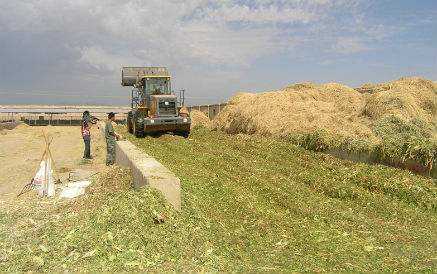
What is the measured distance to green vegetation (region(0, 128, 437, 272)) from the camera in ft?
20.5

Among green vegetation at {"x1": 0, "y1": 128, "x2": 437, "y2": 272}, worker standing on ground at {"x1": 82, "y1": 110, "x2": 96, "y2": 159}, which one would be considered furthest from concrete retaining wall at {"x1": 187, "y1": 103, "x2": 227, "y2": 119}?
green vegetation at {"x1": 0, "y1": 128, "x2": 437, "y2": 272}

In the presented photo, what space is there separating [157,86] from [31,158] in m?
6.81

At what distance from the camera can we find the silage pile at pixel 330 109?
55.3 ft

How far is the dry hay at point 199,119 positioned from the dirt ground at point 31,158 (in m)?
6.16

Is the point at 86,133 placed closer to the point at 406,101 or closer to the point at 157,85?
the point at 157,85

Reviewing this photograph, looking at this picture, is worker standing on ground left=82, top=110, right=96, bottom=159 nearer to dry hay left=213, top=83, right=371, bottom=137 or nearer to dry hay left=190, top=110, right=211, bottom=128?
dry hay left=213, top=83, right=371, bottom=137

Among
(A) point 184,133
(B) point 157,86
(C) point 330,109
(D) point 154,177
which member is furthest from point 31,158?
(C) point 330,109

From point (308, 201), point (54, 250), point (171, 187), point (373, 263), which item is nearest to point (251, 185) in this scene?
point (308, 201)

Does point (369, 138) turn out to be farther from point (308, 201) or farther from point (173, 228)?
point (173, 228)

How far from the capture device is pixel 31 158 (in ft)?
61.6

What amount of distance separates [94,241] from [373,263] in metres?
4.25

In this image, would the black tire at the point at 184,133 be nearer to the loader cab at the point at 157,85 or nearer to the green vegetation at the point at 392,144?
the loader cab at the point at 157,85

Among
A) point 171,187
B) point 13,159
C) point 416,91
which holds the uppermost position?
point 416,91

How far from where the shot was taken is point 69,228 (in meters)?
7.34
